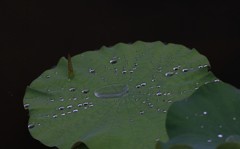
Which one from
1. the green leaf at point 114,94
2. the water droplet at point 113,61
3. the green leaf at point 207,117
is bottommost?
the green leaf at point 114,94

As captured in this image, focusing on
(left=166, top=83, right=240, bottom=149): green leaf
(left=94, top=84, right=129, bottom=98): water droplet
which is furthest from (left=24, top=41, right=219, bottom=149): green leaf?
(left=166, top=83, right=240, bottom=149): green leaf

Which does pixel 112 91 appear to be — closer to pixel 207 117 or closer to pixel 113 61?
pixel 113 61

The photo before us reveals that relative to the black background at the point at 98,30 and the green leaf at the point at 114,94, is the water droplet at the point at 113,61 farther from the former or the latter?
the black background at the point at 98,30

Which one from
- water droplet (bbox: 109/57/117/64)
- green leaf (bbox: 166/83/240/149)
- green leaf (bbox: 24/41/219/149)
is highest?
green leaf (bbox: 166/83/240/149)

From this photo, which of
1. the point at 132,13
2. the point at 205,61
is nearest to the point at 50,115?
the point at 205,61

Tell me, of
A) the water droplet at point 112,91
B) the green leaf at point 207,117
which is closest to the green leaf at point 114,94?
the water droplet at point 112,91

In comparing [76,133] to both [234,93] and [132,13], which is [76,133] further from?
[132,13]

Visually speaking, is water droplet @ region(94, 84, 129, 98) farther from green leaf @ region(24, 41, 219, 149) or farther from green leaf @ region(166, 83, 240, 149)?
green leaf @ region(166, 83, 240, 149)

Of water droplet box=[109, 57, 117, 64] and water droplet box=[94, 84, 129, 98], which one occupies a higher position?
water droplet box=[109, 57, 117, 64]

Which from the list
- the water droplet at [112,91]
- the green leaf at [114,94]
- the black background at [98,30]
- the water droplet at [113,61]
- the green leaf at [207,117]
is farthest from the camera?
the black background at [98,30]
